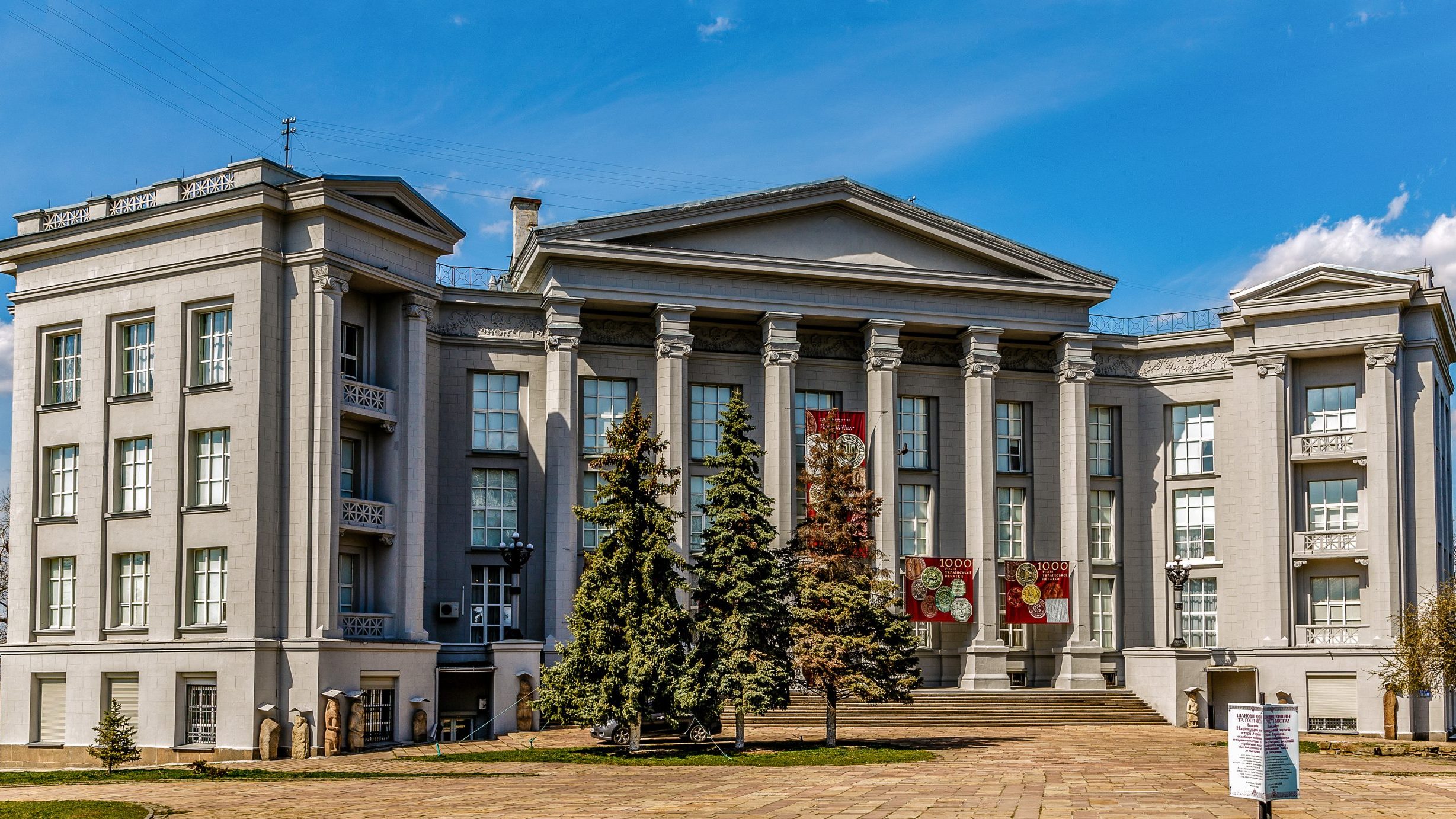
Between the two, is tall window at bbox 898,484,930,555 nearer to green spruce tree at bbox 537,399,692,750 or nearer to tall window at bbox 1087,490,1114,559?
tall window at bbox 1087,490,1114,559

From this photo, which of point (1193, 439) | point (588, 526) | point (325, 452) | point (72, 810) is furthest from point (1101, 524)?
point (72, 810)

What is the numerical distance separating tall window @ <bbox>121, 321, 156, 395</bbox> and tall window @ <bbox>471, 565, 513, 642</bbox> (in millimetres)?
11316

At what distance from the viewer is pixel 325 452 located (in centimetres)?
3612

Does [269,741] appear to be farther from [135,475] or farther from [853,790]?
[853,790]

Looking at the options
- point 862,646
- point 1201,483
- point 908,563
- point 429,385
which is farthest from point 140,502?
point 1201,483

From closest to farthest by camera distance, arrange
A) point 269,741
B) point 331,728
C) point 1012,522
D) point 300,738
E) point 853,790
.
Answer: point 853,790 → point 269,741 → point 300,738 → point 331,728 → point 1012,522

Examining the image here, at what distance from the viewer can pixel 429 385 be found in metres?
44.0

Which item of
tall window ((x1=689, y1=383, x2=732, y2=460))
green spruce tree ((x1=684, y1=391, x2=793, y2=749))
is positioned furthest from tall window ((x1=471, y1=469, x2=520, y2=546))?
green spruce tree ((x1=684, y1=391, x2=793, y2=749))

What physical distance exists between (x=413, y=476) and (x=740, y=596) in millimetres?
10720

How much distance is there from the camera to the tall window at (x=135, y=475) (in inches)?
1471

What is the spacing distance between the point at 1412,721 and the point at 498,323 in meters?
29.3

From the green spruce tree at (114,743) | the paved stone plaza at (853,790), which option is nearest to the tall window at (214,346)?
the green spruce tree at (114,743)

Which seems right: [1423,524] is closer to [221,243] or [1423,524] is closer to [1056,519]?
[1056,519]

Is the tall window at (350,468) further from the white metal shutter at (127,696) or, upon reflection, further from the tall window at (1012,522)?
the tall window at (1012,522)
